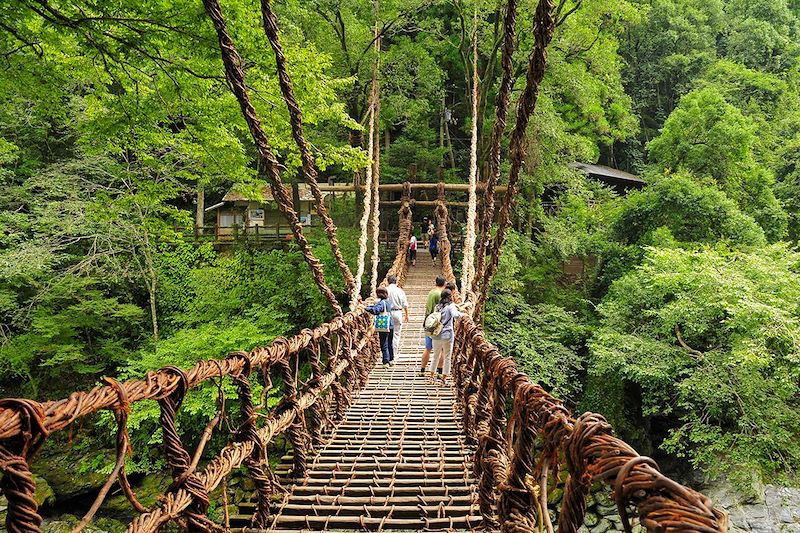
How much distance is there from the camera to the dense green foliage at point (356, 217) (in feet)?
14.3

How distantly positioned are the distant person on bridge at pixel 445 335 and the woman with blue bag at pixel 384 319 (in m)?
0.68

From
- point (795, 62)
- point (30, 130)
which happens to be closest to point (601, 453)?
point (30, 130)

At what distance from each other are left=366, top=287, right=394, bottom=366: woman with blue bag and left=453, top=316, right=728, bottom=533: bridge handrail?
2.78 metres

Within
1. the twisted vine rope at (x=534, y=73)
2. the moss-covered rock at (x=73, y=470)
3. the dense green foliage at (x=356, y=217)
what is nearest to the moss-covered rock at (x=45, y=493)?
the moss-covered rock at (x=73, y=470)

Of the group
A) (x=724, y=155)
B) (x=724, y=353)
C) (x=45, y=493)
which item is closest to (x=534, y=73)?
(x=724, y=353)

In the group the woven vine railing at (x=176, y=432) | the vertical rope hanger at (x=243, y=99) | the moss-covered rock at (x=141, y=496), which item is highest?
the vertical rope hanger at (x=243, y=99)

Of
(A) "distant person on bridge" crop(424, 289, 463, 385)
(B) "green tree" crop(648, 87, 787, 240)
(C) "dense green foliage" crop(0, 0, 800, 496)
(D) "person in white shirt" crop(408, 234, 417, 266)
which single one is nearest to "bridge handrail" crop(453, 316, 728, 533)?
(A) "distant person on bridge" crop(424, 289, 463, 385)

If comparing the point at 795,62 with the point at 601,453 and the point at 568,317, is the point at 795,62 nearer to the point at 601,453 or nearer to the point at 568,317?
Result: the point at 568,317

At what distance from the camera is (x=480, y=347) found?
7.31 ft

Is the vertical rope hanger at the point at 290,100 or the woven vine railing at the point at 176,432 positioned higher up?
the vertical rope hanger at the point at 290,100

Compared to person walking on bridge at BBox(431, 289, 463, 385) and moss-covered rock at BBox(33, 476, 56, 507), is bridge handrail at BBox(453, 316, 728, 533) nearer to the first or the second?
person walking on bridge at BBox(431, 289, 463, 385)

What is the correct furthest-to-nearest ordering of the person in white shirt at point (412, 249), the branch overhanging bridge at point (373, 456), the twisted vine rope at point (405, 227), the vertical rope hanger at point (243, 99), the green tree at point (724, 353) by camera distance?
the person in white shirt at point (412, 249)
the twisted vine rope at point (405, 227)
the green tree at point (724, 353)
the vertical rope hanger at point (243, 99)
the branch overhanging bridge at point (373, 456)

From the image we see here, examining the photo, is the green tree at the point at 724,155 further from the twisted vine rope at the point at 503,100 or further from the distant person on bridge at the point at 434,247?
the twisted vine rope at the point at 503,100

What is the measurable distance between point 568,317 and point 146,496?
311 inches
